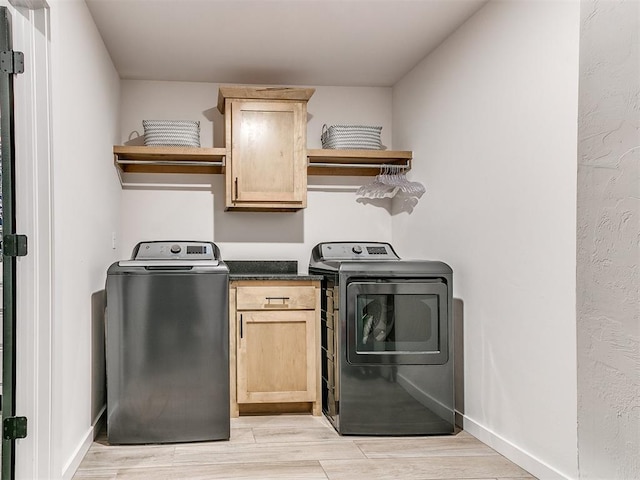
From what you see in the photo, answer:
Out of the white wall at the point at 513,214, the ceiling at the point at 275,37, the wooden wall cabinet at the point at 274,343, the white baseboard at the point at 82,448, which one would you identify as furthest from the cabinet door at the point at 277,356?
the ceiling at the point at 275,37

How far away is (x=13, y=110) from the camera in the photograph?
245cm

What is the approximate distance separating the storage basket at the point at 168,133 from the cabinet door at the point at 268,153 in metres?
0.31

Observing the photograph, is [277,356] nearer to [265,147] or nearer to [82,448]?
[82,448]

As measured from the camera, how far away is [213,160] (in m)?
4.44

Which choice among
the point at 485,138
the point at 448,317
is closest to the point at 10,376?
the point at 448,317

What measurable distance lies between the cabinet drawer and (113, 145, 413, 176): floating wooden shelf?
0.95m

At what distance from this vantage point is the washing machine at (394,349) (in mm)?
3465

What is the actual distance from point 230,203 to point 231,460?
1.74 meters

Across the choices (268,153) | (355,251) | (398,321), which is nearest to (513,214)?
(398,321)

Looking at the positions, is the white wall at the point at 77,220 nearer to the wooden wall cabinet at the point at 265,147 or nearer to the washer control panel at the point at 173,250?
the washer control panel at the point at 173,250

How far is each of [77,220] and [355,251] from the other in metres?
2.09

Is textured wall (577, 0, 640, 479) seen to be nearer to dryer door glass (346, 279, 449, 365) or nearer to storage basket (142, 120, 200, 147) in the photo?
dryer door glass (346, 279, 449, 365)

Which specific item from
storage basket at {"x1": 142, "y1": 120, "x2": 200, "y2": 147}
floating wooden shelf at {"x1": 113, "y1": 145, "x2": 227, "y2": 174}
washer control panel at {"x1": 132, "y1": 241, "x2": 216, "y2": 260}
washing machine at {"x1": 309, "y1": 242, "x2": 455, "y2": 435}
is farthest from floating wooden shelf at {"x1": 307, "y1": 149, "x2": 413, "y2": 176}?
washing machine at {"x1": 309, "y1": 242, "x2": 455, "y2": 435}

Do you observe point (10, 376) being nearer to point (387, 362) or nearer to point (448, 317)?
point (387, 362)
